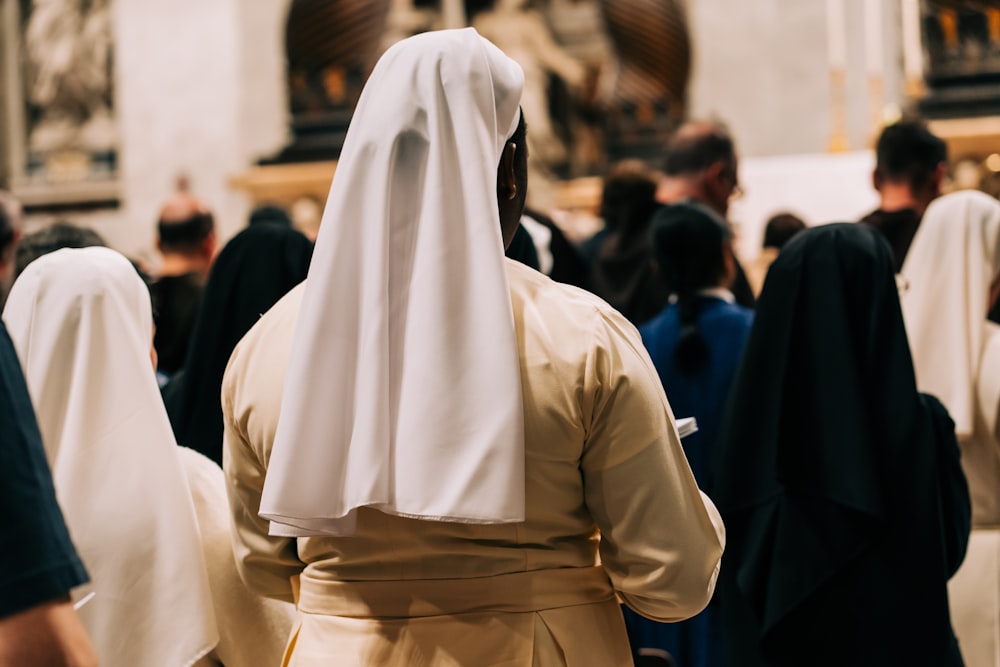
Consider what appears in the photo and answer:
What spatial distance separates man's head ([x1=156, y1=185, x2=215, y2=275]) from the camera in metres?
5.29

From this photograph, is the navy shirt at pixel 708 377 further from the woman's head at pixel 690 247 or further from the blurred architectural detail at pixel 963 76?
the blurred architectural detail at pixel 963 76

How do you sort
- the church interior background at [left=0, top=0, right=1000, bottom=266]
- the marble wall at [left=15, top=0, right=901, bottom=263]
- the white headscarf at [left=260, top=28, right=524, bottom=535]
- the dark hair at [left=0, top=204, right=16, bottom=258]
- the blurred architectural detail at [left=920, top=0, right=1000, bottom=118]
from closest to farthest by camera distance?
1. the white headscarf at [left=260, top=28, right=524, bottom=535]
2. the dark hair at [left=0, top=204, right=16, bottom=258]
3. the blurred architectural detail at [left=920, top=0, right=1000, bottom=118]
4. the church interior background at [left=0, top=0, right=1000, bottom=266]
5. the marble wall at [left=15, top=0, right=901, bottom=263]

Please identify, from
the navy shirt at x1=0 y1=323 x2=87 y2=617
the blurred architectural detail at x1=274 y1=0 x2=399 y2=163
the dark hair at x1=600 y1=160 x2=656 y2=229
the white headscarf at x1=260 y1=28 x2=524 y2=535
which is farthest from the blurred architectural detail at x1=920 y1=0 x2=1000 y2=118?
the navy shirt at x1=0 y1=323 x2=87 y2=617

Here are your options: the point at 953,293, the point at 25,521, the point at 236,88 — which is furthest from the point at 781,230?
the point at 236,88

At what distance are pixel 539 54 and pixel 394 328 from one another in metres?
10.5

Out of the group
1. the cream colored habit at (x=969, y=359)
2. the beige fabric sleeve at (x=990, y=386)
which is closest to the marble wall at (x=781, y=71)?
the cream colored habit at (x=969, y=359)

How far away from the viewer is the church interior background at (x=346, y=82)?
1153cm

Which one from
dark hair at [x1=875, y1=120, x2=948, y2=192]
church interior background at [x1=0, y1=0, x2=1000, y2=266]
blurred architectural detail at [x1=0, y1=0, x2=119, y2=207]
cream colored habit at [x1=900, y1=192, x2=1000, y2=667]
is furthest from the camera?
blurred architectural detail at [x1=0, y1=0, x2=119, y2=207]

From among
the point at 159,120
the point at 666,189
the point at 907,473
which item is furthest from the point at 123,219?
the point at 907,473

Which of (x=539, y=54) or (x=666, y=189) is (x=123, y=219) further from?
(x=666, y=189)

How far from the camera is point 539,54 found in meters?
12.3

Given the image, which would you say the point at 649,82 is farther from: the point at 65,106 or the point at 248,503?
the point at 248,503

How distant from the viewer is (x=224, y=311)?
12.4 ft

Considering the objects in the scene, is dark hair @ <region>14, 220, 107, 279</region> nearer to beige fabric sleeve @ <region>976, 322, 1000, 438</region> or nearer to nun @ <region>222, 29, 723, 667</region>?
nun @ <region>222, 29, 723, 667</region>
